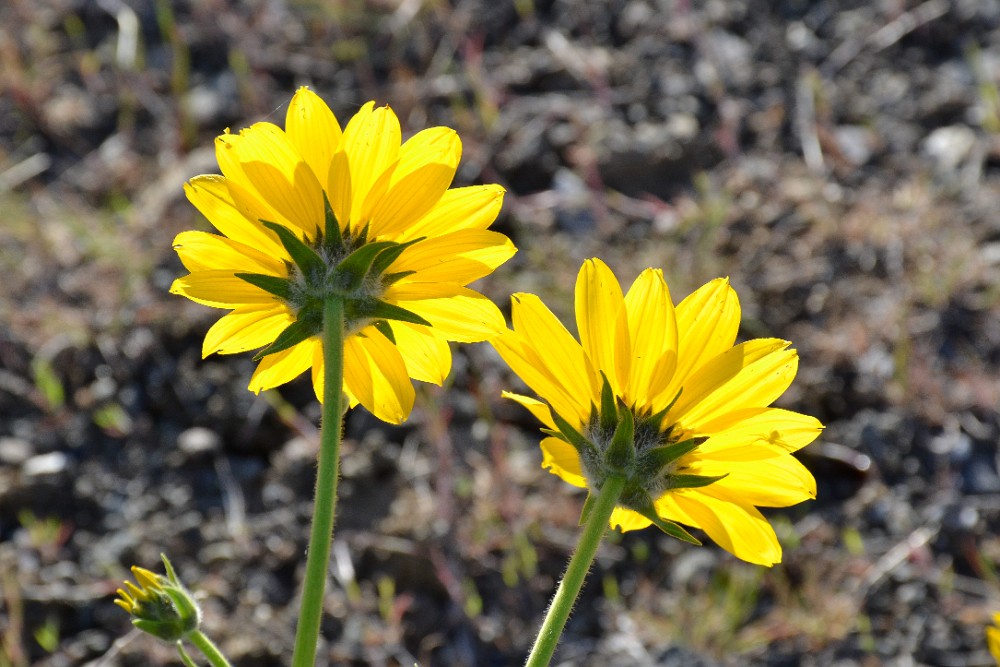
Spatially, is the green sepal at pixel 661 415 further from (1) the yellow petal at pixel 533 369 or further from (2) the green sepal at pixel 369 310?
(2) the green sepal at pixel 369 310

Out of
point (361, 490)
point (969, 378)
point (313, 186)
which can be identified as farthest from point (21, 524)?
point (969, 378)

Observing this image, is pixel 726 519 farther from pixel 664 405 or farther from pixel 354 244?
pixel 354 244

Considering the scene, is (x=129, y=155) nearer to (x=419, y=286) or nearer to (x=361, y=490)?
(x=361, y=490)

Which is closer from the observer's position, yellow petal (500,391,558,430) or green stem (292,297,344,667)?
green stem (292,297,344,667)

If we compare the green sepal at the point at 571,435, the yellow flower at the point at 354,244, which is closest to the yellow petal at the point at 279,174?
the yellow flower at the point at 354,244

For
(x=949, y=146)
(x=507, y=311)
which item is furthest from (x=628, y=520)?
(x=949, y=146)

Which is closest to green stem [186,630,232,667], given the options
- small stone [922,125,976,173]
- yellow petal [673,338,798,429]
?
yellow petal [673,338,798,429]

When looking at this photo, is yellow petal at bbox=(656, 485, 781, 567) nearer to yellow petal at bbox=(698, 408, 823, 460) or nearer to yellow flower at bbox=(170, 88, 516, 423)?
yellow petal at bbox=(698, 408, 823, 460)
